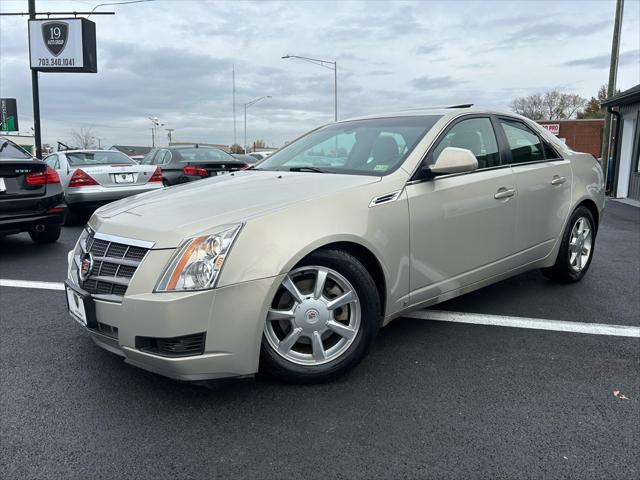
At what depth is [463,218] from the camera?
359 centimetres

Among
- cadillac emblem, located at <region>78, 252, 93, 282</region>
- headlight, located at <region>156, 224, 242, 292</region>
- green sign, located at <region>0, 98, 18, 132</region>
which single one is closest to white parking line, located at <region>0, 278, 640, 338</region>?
headlight, located at <region>156, 224, 242, 292</region>

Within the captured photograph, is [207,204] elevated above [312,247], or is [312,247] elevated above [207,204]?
[207,204]

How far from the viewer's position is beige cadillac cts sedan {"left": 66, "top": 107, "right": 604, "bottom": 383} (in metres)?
2.56

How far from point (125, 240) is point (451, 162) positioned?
1.96 meters

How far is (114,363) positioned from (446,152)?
2.44 meters

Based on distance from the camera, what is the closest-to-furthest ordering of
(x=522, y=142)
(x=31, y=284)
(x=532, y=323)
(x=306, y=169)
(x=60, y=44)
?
(x=306, y=169) → (x=532, y=323) → (x=522, y=142) → (x=31, y=284) → (x=60, y=44)

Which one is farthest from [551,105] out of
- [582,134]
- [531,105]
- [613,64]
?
[613,64]

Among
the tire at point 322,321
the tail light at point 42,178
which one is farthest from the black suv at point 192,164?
the tire at point 322,321

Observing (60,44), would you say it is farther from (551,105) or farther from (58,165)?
(551,105)

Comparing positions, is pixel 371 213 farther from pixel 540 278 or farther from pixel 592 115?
pixel 592 115

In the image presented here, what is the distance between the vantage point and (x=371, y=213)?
3.08 meters

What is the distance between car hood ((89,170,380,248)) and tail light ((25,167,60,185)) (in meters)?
3.71

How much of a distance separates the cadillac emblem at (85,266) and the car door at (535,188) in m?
3.01

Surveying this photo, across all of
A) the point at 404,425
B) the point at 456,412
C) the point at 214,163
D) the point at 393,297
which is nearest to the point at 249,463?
the point at 404,425
